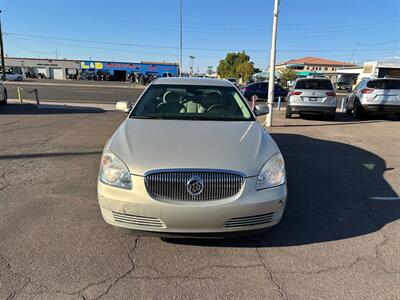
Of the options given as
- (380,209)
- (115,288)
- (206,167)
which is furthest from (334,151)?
(115,288)

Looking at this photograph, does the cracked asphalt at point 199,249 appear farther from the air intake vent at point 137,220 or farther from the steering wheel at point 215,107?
the steering wheel at point 215,107

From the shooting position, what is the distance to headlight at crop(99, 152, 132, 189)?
2.89 m

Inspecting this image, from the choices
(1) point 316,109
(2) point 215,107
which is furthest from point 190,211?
(1) point 316,109

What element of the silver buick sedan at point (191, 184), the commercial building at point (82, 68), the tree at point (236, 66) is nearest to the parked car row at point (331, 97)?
the silver buick sedan at point (191, 184)

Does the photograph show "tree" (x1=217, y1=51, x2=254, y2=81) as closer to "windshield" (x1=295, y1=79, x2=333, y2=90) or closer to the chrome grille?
"windshield" (x1=295, y1=79, x2=333, y2=90)

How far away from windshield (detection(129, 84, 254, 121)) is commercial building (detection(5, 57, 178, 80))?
66276mm

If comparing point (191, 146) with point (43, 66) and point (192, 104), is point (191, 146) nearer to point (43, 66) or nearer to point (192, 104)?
point (192, 104)

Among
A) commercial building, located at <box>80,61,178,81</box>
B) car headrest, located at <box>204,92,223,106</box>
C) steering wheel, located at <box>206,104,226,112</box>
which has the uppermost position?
commercial building, located at <box>80,61,178,81</box>

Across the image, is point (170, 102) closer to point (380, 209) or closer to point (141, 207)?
point (141, 207)

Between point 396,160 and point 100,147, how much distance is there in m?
6.43

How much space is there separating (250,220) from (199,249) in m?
0.65

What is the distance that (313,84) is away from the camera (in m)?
12.7

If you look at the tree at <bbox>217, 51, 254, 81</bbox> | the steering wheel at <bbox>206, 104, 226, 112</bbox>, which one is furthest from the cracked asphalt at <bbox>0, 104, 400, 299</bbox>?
the tree at <bbox>217, 51, 254, 81</bbox>

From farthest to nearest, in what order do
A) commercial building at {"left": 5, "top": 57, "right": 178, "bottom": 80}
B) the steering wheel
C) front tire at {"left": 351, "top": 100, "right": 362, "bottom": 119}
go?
1. commercial building at {"left": 5, "top": 57, "right": 178, "bottom": 80}
2. front tire at {"left": 351, "top": 100, "right": 362, "bottom": 119}
3. the steering wheel
